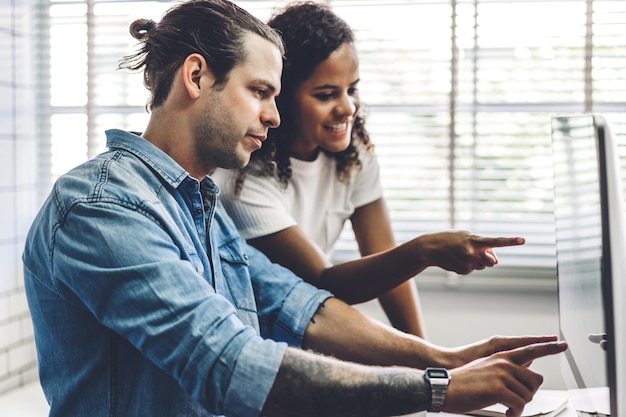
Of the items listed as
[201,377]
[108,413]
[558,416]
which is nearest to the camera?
[201,377]

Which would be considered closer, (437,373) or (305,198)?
(437,373)

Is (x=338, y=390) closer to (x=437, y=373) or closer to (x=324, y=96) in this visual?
(x=437, y=373)

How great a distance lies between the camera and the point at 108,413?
1117 millimetres

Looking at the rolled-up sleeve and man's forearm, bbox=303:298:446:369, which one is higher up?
the rolled-up sleeve

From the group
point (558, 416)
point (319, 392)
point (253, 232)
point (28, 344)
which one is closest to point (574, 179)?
point (319, 392)

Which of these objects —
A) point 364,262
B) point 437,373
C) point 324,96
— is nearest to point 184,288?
point 437,373

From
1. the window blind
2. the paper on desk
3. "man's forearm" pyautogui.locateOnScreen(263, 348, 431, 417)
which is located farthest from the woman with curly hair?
the window blind

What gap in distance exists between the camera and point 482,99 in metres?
2.60

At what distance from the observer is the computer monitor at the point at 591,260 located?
0.80 meters

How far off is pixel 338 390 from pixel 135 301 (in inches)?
11.4

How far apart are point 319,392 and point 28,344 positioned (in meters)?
1.77

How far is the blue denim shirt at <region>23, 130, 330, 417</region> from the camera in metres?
0.99

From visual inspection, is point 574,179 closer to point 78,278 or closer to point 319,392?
point 319,392

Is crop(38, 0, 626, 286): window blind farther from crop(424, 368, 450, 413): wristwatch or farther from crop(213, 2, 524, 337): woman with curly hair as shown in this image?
crop(424, 368, 450, 413): wristwatch
